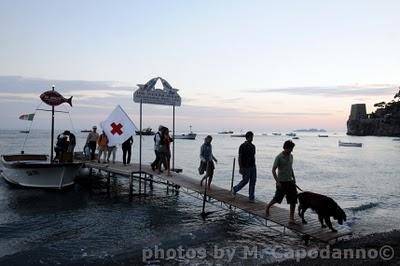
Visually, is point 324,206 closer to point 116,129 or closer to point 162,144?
point 162,144

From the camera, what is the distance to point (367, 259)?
8664 millimetres

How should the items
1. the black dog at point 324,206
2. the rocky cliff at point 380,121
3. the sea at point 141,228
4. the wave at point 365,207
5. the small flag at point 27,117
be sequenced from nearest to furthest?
the sea at point 141,228 → the black dog at point 324,206 → the wave at point 365,207 → the small flag at point 27,117 → the rocky cliff at point 380,121

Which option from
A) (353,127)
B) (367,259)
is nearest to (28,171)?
(367,259)

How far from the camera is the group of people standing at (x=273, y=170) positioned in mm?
10859

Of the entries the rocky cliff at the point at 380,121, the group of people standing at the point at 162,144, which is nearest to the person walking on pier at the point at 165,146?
the group of people standing at the point at 162,144

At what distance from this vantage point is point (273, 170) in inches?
423

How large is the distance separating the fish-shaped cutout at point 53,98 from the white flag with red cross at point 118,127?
2.34 m

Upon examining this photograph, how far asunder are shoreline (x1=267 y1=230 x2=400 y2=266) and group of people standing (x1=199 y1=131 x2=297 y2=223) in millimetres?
1618

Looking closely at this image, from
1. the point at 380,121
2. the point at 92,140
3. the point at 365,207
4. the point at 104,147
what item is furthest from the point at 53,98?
the point at 380,121

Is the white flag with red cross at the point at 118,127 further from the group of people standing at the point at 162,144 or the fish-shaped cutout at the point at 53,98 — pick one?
the group of people standing at the point at 162,144

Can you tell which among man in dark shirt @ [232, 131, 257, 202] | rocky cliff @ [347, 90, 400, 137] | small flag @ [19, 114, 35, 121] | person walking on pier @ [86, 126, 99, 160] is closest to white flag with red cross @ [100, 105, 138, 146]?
person walking on pier @ [86, 126, 99, 160]

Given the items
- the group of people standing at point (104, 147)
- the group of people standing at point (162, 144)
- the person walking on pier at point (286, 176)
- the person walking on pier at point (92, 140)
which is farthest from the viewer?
the person walking on pier at point (92, 140)

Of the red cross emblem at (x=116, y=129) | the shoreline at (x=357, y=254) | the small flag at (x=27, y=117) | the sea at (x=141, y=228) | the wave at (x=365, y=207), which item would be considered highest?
the small flag at (x=27, y=117)

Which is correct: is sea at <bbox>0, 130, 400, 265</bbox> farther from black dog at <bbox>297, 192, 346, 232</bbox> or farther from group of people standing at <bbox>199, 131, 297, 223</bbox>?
group of people standing at <bbox>199, 131, 297, 223</bbox>
